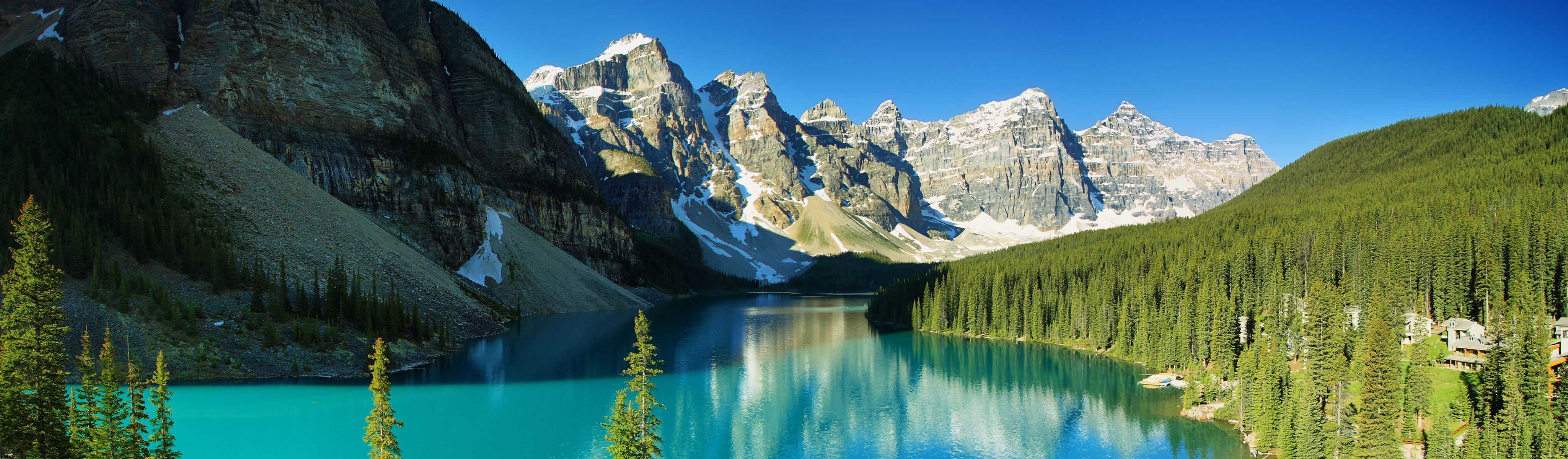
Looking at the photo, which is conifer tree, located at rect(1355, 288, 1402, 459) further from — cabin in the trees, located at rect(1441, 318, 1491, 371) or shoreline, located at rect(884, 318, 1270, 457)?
cabin in the trees, located at rect(1441, 318, 1491, 371)

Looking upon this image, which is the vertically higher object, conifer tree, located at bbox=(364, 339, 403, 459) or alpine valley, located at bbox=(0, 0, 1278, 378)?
alpine valley, located at bbox=(0, 0, 1278, 378)

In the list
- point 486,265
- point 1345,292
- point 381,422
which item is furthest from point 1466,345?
point 486,265

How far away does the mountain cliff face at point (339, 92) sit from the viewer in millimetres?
84688

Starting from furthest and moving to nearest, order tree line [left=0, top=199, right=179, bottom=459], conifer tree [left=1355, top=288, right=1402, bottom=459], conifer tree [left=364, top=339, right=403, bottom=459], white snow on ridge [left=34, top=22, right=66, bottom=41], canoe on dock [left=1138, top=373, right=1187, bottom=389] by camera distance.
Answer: white snow on ridge [left=34, top=22, right=66, bottom=41] → canoe on dock [left=1138, top=373, right=1187, bottom=389] → conifer tree [left=1355, top=288, right=1402, bottom=459] → tree line [left=0, top=199, right=179, bottom=459] → conifer tree [left=364, top=339, right=403, bottom=459]

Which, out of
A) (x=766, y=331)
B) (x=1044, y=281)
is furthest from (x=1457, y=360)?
(x=766, y=331)

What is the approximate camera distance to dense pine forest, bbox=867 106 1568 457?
101 feet

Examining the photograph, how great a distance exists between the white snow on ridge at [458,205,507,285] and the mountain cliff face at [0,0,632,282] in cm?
94

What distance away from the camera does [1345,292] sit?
162 feet

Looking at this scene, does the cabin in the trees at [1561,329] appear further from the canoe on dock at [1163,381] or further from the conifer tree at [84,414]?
the conifer tree at [84,414]

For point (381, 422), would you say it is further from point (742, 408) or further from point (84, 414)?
point (742, 408)

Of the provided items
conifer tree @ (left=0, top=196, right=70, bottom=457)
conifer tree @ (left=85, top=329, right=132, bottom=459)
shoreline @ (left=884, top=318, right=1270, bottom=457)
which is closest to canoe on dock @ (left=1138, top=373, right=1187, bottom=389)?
shoreline @ (left=884, top=318, right=1270, bottom=457)

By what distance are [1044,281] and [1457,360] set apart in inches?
1743

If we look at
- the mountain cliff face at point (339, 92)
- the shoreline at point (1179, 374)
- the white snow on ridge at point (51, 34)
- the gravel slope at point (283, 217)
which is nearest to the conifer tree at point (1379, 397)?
the shoreline at point (1179, 374)

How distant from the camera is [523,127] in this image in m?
130
